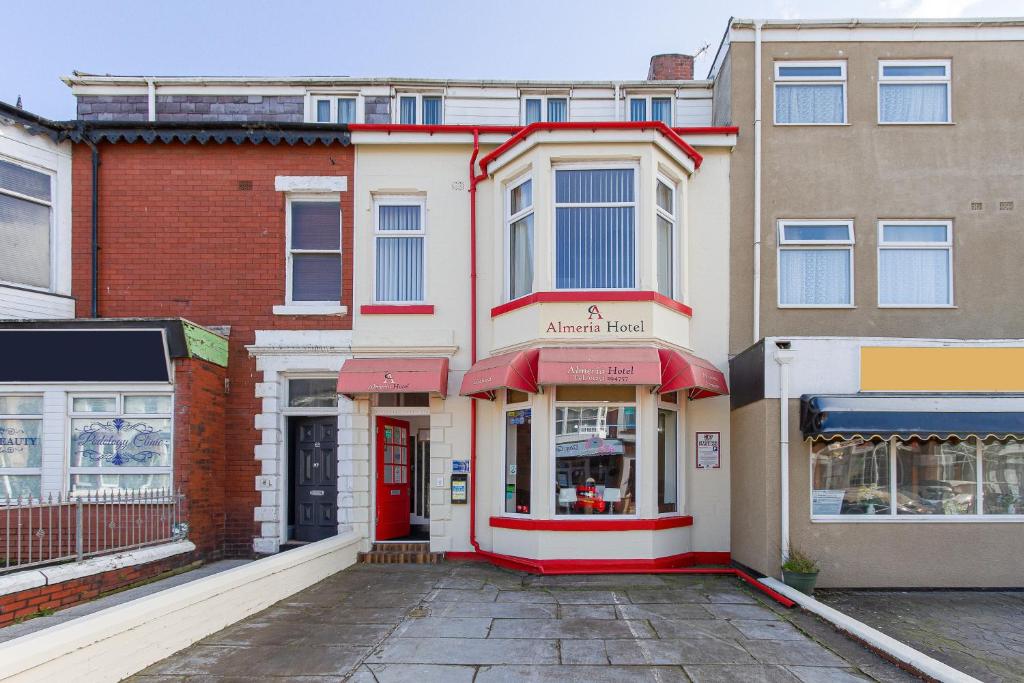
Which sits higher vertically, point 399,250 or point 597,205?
point 597,205

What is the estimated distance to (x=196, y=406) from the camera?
10.4 m

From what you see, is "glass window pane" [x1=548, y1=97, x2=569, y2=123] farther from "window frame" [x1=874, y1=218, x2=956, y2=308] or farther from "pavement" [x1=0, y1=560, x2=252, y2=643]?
"pavement" [x1=0, y1=560, x2=252, y2=643]

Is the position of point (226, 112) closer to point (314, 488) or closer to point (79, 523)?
point (314, 488)

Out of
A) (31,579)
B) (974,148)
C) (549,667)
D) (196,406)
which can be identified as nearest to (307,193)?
(196,406)

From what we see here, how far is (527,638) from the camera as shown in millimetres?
7117

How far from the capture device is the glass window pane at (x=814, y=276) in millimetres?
Result: 11492

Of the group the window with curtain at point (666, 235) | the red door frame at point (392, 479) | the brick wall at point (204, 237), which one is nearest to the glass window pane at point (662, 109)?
the window with curtain at point (666, 235)

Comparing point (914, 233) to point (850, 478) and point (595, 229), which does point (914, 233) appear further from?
point (595, 229)

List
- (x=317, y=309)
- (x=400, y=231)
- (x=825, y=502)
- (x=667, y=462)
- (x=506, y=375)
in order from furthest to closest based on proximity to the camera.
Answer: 1. (x=400, y=231)
2. (x=317, y=309)
3. (x=667, y=462)
4. (x=506, y=375)
5. (x=825, y=502)

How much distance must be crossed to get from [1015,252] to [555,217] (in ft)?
24.3

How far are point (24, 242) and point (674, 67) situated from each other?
39.7 feet

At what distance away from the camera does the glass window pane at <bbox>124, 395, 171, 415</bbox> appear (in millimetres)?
10398

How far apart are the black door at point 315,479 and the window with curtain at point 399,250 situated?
2409 mm

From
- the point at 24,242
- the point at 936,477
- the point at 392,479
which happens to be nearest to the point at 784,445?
the point at 936,477
